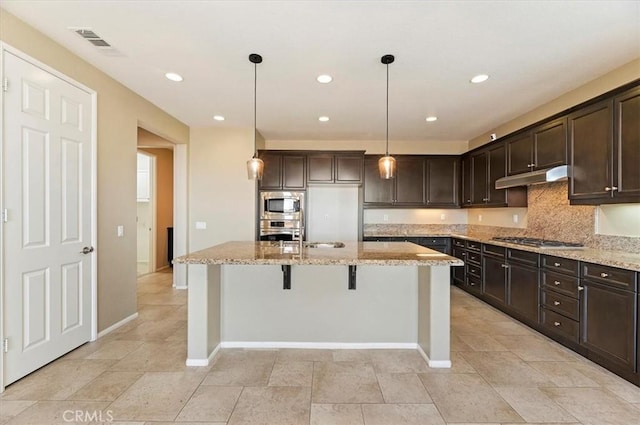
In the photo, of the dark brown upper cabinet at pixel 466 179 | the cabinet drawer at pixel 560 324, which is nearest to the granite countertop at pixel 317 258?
the cabinet drawer at pixel 560 324

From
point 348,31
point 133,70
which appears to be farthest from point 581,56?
point 133,70

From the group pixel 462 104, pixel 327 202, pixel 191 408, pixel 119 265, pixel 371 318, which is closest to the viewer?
pixel 191 408

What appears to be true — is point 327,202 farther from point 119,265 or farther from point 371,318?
point 119,265

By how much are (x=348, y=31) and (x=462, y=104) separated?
2198 mm

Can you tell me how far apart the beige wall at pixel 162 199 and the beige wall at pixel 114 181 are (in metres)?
2.84

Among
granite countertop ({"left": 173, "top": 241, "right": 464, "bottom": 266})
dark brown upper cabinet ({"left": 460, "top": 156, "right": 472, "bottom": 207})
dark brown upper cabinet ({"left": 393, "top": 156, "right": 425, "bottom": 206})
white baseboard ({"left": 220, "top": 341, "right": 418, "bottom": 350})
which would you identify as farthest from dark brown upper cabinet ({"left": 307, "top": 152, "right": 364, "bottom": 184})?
white baseboard ({"left": 220, "top": 341, "right": 418, "bottom": 350})

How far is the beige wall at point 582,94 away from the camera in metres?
2.76

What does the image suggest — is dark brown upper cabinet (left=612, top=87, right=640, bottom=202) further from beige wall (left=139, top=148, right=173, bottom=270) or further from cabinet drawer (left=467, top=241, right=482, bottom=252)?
beige wall (left=139, top=148, right=173, bottom=270)

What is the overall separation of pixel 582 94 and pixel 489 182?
5.33ft

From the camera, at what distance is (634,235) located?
2.80 m

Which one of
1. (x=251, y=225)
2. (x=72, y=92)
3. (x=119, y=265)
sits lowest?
(x=119, y=265)

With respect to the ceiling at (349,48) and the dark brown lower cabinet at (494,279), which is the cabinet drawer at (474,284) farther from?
the ceiling at (349,48)

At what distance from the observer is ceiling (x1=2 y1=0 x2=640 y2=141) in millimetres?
2070

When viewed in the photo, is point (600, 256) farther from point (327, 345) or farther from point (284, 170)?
point (284, 170)
